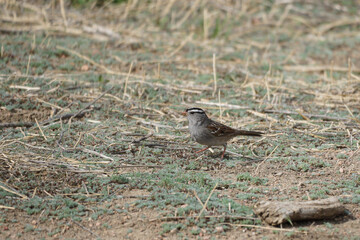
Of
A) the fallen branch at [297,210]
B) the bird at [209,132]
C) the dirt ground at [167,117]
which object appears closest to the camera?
the fallen branch at [297,210]

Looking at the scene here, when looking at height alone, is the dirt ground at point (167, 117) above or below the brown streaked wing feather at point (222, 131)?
below

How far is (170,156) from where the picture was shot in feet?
20.7

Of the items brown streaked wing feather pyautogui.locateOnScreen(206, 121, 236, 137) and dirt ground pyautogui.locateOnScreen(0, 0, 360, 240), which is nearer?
dirt ground pyautogui.locateOnScreen(0, 0, 360, 240)

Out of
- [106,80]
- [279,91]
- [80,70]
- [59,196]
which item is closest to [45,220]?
[59,196]

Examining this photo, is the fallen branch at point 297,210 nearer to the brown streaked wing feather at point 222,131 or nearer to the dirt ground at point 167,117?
the dirt ground at point 167,117

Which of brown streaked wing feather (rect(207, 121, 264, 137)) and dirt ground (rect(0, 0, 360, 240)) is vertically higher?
brown streaked wing feather (rect(207, 121, 264, 137))

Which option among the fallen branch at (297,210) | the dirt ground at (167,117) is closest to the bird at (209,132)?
the dirt ground at (167,117)

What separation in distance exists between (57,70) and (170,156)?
3.77m

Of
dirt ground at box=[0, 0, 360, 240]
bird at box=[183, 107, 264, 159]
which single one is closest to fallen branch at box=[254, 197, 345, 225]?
dirt ground at box=[0, 0, 360, 240]

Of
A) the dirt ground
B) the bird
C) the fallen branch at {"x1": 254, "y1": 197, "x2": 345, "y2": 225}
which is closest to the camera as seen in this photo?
the fallen branch at {"x1": 254, "y1": 197, "x2": 345, "y2": 225}

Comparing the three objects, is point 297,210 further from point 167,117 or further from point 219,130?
point 167,117

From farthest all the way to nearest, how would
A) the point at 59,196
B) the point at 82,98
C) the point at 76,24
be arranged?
the point at 76,24 → the point at 82,98 → the point at 59,196

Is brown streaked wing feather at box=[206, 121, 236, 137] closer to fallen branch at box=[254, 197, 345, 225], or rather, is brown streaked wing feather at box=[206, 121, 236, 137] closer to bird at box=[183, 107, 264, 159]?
bird at box=[183, 107, 264, 159]

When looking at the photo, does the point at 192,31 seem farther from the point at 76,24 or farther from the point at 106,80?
the point at 106,80
